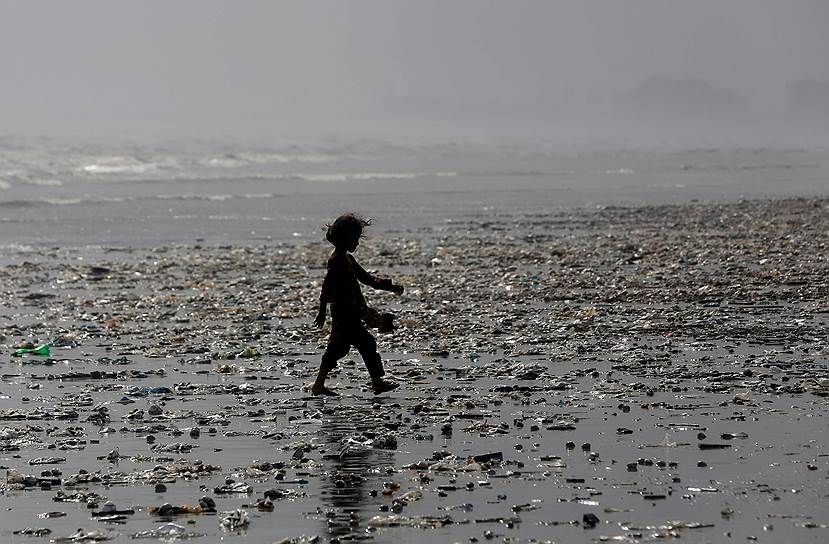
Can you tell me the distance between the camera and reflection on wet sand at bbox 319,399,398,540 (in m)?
9.73

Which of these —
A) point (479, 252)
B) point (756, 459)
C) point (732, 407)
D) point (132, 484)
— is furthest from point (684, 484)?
point (479, 252)

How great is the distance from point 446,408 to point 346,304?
2.00 metres

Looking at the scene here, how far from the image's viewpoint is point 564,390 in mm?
14383

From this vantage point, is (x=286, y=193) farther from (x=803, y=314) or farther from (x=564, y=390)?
(x=564, y=390)

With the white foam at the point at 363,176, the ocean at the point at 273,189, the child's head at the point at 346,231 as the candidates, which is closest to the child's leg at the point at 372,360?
the child's head at the point at 346,231

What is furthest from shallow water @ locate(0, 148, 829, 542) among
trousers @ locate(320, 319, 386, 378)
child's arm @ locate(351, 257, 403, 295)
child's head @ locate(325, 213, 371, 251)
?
child's head @ locate(325, 213, 371, 251)

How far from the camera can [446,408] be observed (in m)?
Result: 13.6

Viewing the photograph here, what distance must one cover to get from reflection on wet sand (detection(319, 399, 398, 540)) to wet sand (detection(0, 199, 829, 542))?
34 millimetres

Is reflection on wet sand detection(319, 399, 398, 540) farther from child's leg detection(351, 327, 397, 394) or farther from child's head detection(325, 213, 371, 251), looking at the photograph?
child's head detection(325, 213, 371, 251)

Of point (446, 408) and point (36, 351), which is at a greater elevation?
point (446, 408)

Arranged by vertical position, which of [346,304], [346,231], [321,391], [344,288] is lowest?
[321,391]

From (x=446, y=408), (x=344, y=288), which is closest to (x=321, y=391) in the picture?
(x=344, y=288)

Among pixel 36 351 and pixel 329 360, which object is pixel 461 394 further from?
pixel 36 351

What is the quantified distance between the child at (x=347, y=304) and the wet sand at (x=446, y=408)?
16.4 inches
